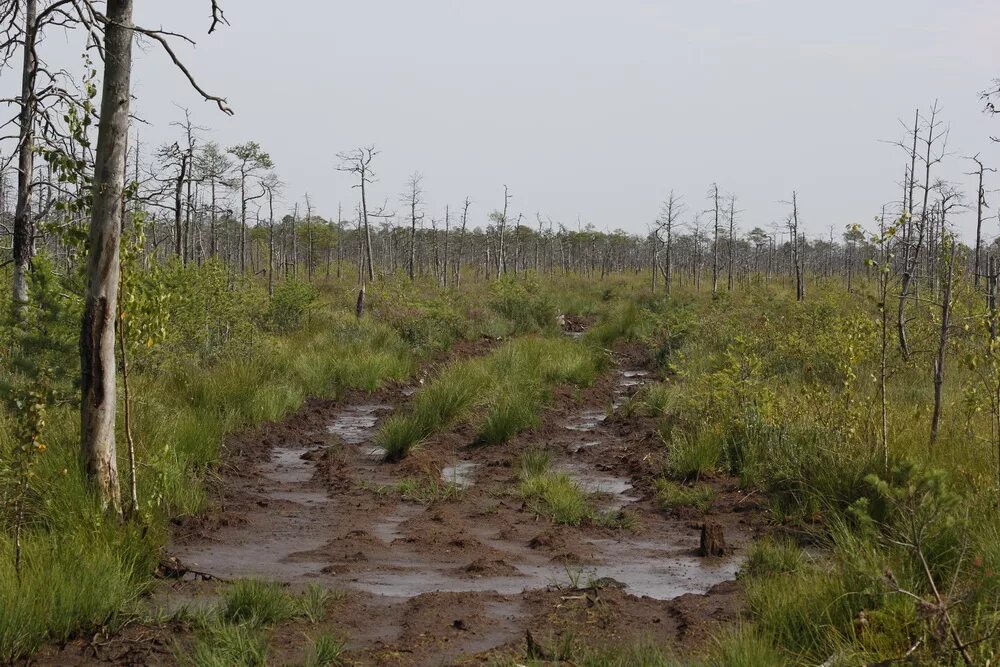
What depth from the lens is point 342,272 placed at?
5062 cm

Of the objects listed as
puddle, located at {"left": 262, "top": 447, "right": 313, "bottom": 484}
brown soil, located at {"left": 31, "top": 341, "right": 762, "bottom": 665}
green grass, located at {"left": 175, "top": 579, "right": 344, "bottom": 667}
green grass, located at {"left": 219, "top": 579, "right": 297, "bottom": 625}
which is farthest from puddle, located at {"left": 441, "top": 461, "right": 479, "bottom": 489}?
green grass, located at {"left": 219, "top": 579, "right": 297, "bottom": 625}

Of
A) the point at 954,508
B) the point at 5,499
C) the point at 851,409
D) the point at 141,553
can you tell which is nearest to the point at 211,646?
the point at 141,553

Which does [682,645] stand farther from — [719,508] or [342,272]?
[342,272]

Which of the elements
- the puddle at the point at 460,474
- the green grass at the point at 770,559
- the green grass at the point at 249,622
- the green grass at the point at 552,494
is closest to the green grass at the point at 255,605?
the green grass at the point at 249,622

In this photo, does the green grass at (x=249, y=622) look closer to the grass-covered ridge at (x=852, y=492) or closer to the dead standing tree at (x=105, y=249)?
the dead standing tree at (x=105, y=249)

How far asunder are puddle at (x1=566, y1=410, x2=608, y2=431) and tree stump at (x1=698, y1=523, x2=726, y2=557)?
18.4 feet

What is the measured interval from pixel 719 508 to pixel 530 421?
4.12 metres

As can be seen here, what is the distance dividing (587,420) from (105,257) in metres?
9.01

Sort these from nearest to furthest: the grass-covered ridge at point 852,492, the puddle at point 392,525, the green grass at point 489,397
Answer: the grass-covered ridge at point 852,492 → the puddle at point 392,525 → the green grass at point 489,397

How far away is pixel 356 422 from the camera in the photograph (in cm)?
1354

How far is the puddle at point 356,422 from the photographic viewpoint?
12.4 m

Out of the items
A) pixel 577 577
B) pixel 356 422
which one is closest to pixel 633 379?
pixel 356 422

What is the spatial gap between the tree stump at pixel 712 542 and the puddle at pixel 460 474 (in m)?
2.95

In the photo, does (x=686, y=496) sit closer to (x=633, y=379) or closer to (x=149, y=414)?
(x=149, y=414)
